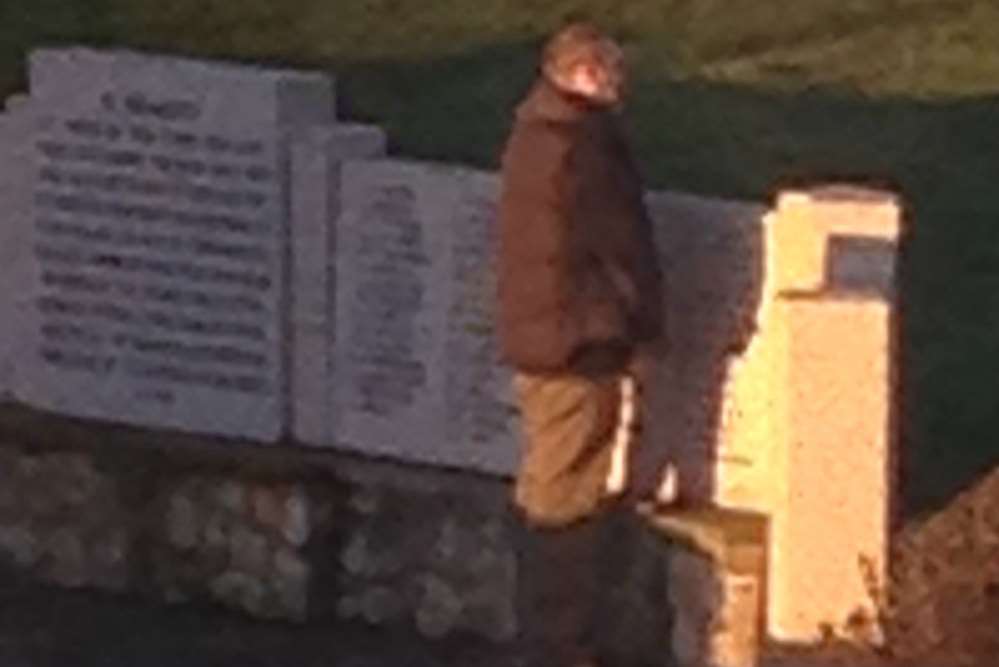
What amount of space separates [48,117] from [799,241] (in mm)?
2817

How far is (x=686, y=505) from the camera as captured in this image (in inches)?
562

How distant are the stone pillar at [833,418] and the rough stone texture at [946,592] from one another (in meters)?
0.18

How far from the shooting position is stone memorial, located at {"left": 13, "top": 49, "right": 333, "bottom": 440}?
15.0 m

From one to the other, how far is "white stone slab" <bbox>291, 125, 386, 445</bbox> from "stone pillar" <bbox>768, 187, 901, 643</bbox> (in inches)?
62.9

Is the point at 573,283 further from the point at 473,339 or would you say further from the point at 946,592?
the point at 946,592

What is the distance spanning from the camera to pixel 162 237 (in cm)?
1520

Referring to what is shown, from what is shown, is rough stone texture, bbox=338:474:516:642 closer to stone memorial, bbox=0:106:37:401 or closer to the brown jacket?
the brown jacket

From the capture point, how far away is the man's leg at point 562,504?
13.7 metres

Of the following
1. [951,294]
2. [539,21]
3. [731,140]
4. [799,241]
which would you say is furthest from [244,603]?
[539,21]

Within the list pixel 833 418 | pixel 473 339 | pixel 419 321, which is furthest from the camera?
pixel 419 321

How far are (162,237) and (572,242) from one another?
7.12 feet

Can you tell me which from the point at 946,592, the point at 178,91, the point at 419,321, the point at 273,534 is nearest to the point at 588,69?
the point at 419,321

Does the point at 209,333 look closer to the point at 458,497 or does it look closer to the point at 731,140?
the point at 458,497

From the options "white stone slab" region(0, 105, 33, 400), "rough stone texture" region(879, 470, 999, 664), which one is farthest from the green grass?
"white stone slab" region(0, 105, 33, 400)
